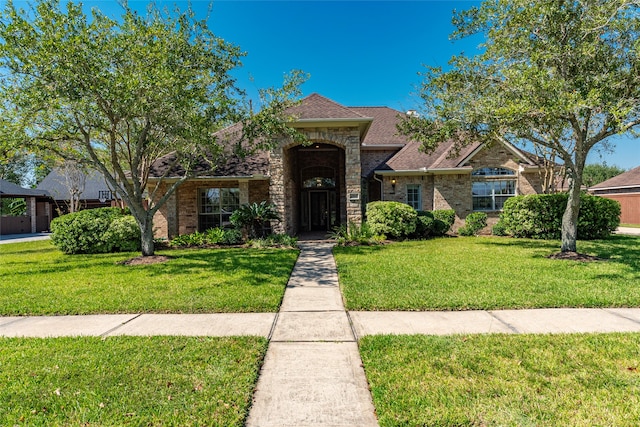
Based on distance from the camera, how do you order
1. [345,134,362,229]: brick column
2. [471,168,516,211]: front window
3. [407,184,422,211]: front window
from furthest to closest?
[407,184,422,211]: front window, [471,168,516,211]: front window, [345,134,362,229]: brick column

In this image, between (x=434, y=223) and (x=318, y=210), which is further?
(x=318, y=210)

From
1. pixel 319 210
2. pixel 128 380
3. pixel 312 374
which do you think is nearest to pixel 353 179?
pixel 319 210

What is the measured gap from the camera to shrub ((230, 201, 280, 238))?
1191 centimetres

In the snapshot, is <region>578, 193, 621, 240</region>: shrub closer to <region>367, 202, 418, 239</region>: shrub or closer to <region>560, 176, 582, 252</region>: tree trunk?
<region>560, 176, 582, 252</region>: tree trunk

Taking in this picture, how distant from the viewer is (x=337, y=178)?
17625 mm

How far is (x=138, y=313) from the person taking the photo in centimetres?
480

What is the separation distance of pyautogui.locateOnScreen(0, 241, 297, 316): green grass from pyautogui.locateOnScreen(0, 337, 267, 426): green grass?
48.2 inches

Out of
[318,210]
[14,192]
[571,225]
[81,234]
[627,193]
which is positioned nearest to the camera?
[571,225]

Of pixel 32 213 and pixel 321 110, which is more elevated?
pixel 321 110

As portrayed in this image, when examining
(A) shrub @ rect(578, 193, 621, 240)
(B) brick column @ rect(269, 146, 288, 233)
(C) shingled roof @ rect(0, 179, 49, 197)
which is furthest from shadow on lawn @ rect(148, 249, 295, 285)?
(C) shingled roof @ rect(0, 179, 49, 197)

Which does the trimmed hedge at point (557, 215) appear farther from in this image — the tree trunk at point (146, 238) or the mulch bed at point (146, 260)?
the tree trunk at point (146, 238)

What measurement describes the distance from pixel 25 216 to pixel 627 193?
4450 centimetres

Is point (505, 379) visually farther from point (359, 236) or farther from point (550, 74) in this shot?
point (359, 236)

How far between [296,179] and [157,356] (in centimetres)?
1410
